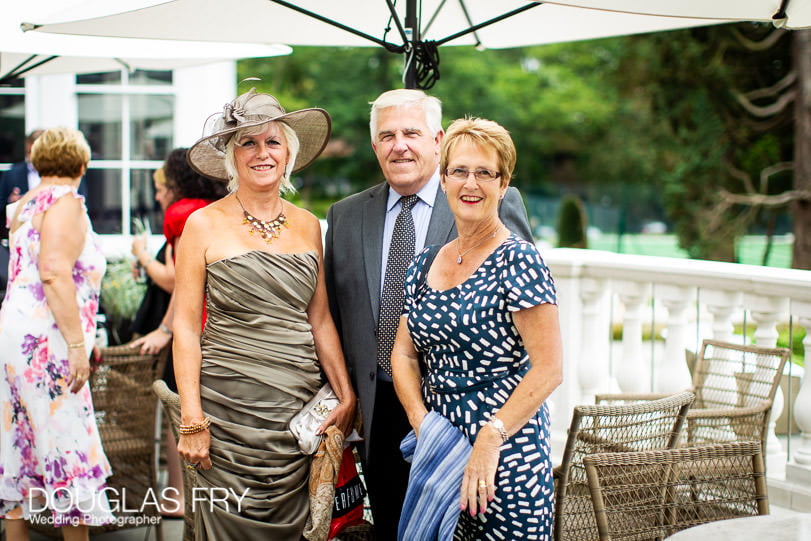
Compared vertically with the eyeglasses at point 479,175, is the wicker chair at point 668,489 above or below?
below

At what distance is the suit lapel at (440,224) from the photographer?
304cm

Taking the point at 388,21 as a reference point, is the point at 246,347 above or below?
below

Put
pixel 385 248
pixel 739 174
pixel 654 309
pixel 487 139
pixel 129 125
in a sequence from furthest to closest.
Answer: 1. pixel 739 174
2. pixel 129 125
3. pixel 654 309
4. pixel 385 248
5. pixel 487 139

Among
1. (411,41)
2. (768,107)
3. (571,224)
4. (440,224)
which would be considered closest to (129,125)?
(411,41)

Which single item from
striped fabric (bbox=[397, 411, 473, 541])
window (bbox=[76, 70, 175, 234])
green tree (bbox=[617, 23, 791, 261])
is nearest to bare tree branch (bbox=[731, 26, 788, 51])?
green tree (bbox=[617, 23, 791, 261])

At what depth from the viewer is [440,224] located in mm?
3080

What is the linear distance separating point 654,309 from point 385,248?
7.76 feet

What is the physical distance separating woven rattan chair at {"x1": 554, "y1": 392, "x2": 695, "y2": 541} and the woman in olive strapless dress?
0.91 meters

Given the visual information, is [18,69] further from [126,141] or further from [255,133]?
[255,133]

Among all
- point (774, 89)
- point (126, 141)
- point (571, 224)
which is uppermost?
point (774, 89)

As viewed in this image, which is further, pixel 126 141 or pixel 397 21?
pixel 126 141

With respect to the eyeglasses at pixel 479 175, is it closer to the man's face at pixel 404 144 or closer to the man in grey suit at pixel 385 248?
the man in grey suit at pixel 385 248

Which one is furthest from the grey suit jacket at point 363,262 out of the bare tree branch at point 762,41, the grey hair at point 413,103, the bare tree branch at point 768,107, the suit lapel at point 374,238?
the bare tree branch at point 762,41

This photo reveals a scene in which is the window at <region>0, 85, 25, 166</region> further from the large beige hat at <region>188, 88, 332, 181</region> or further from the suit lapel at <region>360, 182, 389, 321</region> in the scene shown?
the suit lapel at <region>360, 182, 389, 321</region>
